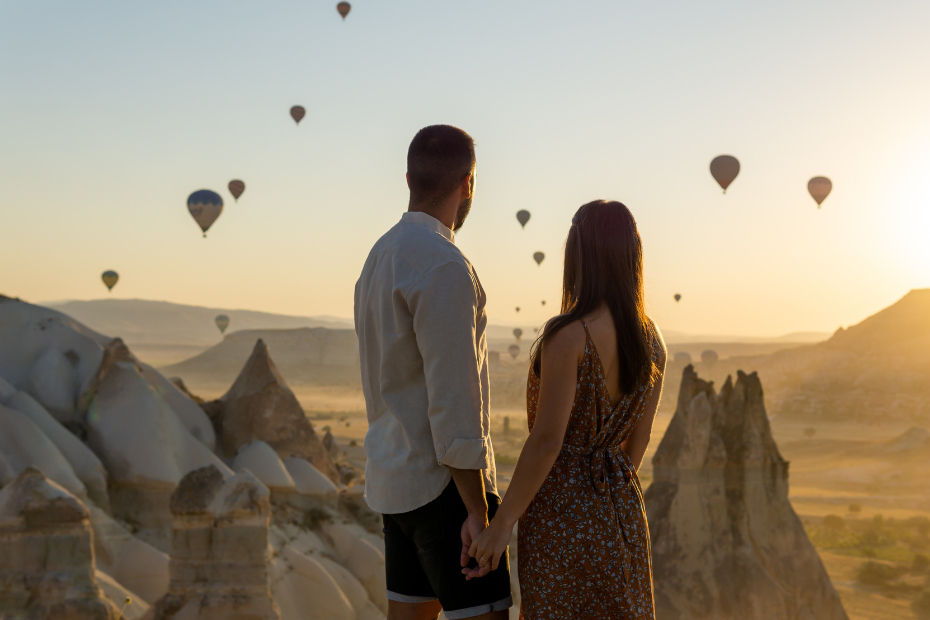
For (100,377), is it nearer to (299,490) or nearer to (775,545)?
A: (299,490)

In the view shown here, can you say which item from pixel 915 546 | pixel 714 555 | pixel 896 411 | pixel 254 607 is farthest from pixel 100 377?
pixel 896 411

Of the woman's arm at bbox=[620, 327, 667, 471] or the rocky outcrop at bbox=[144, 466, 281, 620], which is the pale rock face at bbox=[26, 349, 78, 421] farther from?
the woman's arm at bbox=[620, 327, 667, 471]

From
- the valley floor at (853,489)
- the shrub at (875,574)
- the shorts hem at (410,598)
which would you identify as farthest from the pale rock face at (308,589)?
the shrub at (875,574)

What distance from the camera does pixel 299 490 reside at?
14867mm

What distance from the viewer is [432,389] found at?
2.29 meters

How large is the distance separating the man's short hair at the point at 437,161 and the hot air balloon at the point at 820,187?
30958mm

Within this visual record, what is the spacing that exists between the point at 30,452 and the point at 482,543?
1177 centimetres

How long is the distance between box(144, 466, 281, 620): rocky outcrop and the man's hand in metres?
7.64

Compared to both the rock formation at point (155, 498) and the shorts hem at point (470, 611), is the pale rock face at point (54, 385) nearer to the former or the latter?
the rock formation at point (155, 498)

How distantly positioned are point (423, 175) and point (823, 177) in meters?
31.5

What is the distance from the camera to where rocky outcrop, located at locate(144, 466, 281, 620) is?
31.0 ft

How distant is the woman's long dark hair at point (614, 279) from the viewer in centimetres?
255

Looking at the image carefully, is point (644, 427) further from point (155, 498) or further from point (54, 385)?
point (54, 385)

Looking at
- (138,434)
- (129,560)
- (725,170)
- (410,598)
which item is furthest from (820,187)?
(410,598)
